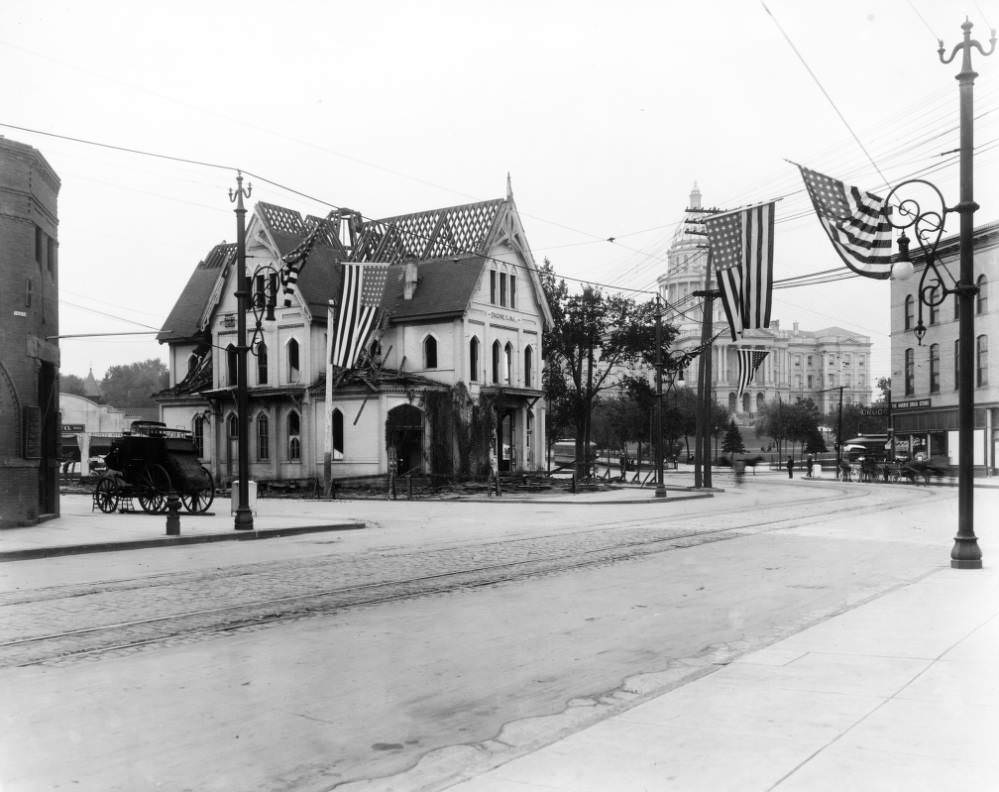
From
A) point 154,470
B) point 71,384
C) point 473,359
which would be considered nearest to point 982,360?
point 473,359

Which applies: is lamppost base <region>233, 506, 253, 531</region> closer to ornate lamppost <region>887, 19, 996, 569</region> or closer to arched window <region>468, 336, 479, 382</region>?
ornate lamppost <region>887, 19, 996, 569</region>

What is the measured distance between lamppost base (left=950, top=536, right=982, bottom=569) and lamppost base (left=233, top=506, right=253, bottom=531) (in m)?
14.0

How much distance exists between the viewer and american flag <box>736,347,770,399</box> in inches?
1500

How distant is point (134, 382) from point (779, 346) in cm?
5645

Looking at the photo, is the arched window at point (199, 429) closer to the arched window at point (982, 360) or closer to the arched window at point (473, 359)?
the arched window at point (473, 359)

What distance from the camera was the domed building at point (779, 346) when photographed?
2251 inches

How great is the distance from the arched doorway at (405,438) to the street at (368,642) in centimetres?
2338

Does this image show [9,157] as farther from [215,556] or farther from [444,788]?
[444,788]

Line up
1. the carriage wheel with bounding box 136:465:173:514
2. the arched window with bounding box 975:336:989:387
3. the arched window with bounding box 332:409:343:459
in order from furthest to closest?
the arched window with bounding box 332:409:343:459 → the arched window with bounding box 975:336:989:387 → the carriage wheel with bounding box 136:465:173:514

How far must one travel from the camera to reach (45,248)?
2252 centimetres

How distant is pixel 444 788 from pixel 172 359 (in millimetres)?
51957

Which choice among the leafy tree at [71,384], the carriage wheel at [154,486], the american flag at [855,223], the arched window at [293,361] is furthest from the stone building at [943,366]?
the leafy tree at [71,384]

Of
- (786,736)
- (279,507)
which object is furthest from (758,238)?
(279,507)

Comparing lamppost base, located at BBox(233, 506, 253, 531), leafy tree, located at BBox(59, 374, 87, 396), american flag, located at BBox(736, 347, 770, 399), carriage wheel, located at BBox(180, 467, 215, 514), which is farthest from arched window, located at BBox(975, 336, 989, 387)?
leafy tree, located at BBox(59, 374, 87, 396)
